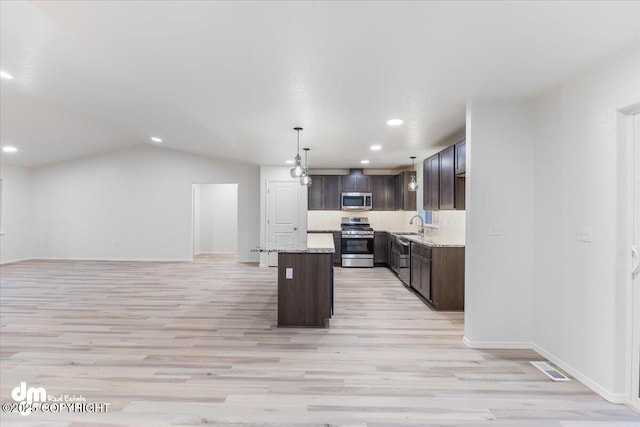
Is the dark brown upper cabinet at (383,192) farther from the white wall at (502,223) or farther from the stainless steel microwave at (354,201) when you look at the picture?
the white wall at (502,223)

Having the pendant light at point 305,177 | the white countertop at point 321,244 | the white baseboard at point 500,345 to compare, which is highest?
the pendant light at point 305,177

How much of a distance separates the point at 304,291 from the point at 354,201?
4.76m

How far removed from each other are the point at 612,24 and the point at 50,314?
609 centimetres

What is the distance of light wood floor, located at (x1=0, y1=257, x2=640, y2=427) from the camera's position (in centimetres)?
225

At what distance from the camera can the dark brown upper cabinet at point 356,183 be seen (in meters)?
8.50

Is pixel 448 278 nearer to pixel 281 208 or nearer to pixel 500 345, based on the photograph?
pixel 500 345

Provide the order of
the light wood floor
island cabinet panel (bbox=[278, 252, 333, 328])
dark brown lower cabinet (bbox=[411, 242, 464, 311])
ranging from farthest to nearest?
dark brown lower cabinet (bbox=[411, 242, 464, 311]), island cabinet panel (bbox=[278, 252, 333, 328]), the light wood floor

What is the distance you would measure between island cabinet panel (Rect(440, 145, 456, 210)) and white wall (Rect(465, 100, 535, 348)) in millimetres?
1237

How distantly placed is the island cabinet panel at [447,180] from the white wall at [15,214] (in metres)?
9.83

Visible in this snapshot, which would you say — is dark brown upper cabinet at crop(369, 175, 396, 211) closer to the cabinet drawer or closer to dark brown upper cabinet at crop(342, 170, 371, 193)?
dark brown upper cabinet at crop(342, 170, 371, 193)

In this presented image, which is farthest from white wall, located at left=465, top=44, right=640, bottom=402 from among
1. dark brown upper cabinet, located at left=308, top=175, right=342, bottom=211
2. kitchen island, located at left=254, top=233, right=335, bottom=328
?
dark brown upper cabinet, located at left=308, top=175, right=342, bottom=211

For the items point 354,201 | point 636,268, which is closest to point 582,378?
point 636,268

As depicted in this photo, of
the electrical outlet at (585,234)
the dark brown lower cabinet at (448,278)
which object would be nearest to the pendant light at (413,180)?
the dark brown lower cabinet at (448,278)

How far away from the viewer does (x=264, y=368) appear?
290 centimetres
